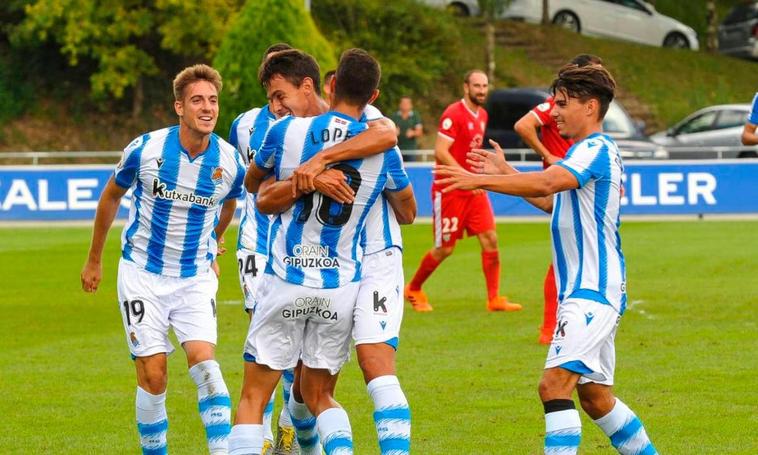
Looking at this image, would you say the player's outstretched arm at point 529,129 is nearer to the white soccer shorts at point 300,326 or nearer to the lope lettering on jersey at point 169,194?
the lope lettering on jersey at point 169,194

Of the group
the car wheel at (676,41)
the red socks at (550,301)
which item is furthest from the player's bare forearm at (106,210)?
the car wheel at (676,41)

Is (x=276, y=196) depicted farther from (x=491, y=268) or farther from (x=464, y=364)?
(x=491, y=268)

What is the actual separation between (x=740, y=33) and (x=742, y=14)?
741mm

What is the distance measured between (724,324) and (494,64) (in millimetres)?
29596

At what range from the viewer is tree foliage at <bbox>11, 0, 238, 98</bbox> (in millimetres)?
36812

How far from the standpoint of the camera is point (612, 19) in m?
45.8

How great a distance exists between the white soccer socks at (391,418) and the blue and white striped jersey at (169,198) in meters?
1.66

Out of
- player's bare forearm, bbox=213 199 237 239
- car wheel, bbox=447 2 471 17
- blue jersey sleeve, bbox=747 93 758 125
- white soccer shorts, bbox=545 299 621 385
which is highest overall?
car wheel, bbox=447 2 471 17

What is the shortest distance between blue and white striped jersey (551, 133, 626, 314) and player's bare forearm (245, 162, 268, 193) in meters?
1.42

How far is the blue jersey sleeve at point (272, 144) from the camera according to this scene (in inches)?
279

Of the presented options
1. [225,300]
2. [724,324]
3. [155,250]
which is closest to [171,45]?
[225,300]

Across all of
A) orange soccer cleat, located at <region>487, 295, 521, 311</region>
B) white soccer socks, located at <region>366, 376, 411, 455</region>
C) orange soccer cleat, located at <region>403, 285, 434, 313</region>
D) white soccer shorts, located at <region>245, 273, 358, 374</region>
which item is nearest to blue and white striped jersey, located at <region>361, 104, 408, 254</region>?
white soccer shorts, located at <region>245, 273, 358, 374</region>


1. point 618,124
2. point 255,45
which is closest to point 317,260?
point 255,45

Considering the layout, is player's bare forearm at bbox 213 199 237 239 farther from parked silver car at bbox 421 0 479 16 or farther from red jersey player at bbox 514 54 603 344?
parked silver car at bbox 421 0 479 16
